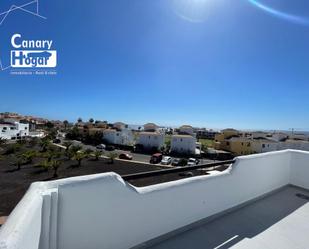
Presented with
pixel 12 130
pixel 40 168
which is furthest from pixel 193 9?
pixel 12 130

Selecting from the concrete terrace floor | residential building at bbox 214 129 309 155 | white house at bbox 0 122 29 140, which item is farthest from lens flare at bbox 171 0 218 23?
white house at bbox 0 122 29 140

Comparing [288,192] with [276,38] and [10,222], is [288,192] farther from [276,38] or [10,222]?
[276,38]

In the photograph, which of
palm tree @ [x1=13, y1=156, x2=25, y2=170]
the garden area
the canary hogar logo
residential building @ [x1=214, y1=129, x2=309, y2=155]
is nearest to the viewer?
the canary hogar logo

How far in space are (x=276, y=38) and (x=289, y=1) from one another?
7.94 ft

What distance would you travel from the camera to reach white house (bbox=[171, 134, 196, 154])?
31969 mm

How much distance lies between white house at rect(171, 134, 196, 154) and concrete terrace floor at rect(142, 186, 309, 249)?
2955cm

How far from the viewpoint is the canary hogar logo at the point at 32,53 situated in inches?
444

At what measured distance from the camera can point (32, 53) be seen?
11.7 metres

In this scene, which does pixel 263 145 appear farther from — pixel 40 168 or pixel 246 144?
pixel 40 168

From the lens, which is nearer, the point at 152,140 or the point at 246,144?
the point at 246,144

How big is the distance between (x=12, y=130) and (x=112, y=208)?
42.1m

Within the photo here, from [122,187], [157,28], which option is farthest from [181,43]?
[122,187]

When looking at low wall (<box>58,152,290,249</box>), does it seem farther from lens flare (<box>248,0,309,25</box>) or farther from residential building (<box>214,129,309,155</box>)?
residential building (<box>214,129,309,155</box>)

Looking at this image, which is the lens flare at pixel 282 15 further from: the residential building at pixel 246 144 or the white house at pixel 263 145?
the white house at pixel 263 145
